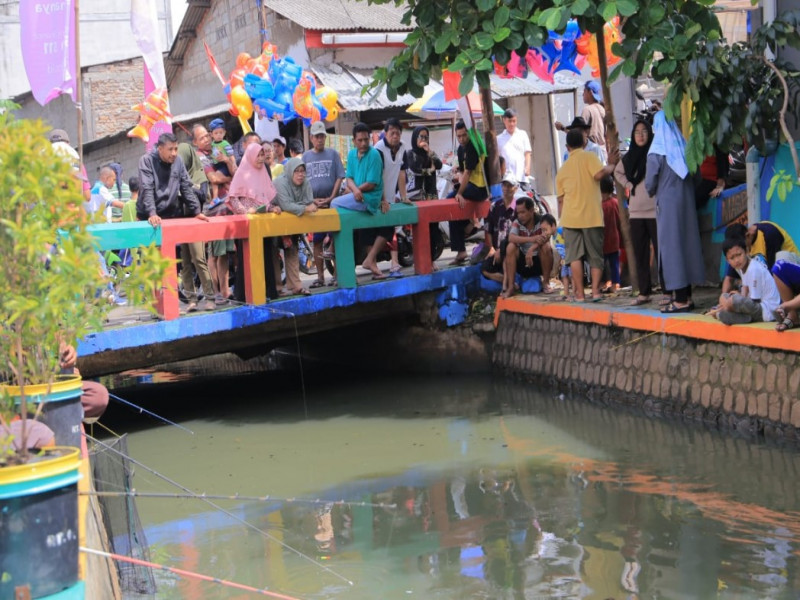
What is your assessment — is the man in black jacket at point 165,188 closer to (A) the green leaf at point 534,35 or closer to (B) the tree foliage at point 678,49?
(B) the tree foliage at point 678,49

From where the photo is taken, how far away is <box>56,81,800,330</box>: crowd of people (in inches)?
387

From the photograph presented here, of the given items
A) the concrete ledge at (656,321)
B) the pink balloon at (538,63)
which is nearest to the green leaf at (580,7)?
the concrete ledge at (656,321)

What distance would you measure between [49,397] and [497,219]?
818cm

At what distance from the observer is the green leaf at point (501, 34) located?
929 centimetres

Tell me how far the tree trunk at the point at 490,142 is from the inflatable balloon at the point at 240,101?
3.72m

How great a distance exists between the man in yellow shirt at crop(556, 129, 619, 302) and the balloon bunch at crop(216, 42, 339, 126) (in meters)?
5.14

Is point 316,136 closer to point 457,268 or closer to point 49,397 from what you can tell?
point 457,268

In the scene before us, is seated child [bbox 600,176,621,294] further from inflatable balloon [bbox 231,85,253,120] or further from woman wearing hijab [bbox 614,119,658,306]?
inflatable balloon [bbox 231,85,253,120]

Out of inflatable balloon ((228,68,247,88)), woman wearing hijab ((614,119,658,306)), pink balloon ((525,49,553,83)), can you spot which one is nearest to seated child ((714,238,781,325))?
woman wearing hijab ((614,119,658,306))

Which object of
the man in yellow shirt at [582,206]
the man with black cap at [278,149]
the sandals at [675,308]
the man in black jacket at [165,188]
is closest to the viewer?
the sandals at [675,308]

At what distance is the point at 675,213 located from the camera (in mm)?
9906

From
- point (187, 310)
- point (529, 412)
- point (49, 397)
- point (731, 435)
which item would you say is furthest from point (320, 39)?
point (49, 397)

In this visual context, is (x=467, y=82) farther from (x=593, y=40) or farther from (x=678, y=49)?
(x=593, y=40)

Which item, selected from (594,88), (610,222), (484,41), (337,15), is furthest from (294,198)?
(337,15)
